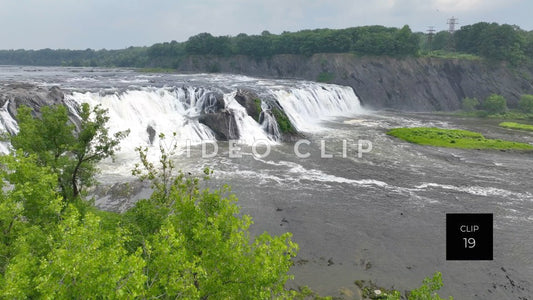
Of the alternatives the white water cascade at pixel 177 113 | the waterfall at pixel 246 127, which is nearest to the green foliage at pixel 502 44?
the white water cascade at pixel 177 113

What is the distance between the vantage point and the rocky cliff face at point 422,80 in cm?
9588

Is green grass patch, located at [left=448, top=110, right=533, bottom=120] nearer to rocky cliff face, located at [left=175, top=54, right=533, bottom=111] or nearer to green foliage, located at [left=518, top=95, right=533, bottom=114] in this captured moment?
green foliage, located at [left=518, top=95, right=533, bottom=114]

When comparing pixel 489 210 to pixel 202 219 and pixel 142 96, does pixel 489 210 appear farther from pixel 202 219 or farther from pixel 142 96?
pixel 142 96

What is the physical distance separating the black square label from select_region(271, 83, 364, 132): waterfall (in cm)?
3265

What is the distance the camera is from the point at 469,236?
2359 cm

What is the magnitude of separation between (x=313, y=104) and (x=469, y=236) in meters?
49.3

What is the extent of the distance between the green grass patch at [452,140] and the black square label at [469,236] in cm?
2365

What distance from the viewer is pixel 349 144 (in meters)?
47.6

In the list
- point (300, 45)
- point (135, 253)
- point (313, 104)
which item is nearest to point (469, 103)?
point (313, 104)

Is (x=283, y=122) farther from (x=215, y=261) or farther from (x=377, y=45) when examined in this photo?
(x=377, y=45)

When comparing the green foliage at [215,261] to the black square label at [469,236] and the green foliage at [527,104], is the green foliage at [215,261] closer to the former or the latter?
the black square label at [469,236]

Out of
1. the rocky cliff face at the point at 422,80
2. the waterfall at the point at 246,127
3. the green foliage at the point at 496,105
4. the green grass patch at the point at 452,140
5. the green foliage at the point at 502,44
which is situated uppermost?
the green foliage at the point at 502,44

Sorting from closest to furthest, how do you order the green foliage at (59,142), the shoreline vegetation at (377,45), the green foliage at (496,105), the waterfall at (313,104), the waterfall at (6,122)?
1. the green foliage at (59,142)
2. the waterfall at (6,122)
3. the waterfall at (313,104)
4. the green foliage at (496,105)
5. the shoreline vegetation at (377,45)

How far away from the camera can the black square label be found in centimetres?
2187
